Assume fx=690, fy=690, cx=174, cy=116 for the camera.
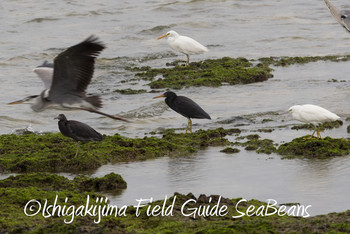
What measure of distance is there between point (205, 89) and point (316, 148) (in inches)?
234

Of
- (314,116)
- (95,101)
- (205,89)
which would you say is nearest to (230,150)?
(314,116)

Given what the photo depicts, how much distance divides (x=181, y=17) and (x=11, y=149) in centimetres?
1707

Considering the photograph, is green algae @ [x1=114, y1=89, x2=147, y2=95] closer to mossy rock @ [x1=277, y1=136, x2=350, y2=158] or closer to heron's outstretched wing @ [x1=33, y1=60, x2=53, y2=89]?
heron's outstretched wing @ [x1=33, y1=60, x2=53, y2=89]

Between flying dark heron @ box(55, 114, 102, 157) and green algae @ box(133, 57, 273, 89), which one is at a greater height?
flying dark heron @ box(55, 114, 102, 157)

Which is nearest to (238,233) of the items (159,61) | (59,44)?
(159,61)

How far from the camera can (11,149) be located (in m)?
9.85

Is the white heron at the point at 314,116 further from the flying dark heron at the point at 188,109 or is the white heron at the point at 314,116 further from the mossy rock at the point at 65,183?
the mossy rock at the point at 65,183

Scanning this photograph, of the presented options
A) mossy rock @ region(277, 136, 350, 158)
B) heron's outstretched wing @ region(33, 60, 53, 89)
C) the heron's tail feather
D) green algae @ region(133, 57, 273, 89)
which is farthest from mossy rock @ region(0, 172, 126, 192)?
green algae @ region(133, 57, 273, 89)

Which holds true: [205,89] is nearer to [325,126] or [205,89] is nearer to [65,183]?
[325,126]

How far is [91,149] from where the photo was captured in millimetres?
9898

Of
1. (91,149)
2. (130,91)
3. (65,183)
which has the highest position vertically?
(65,183)

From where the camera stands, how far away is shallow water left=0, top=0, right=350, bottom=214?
8.12 m

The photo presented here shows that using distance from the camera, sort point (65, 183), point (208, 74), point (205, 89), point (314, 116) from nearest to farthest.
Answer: point (65, 183), point (314, 116), point (205, 89), point (208, 74)

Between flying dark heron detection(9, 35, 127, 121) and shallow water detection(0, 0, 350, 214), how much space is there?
3.19ft
